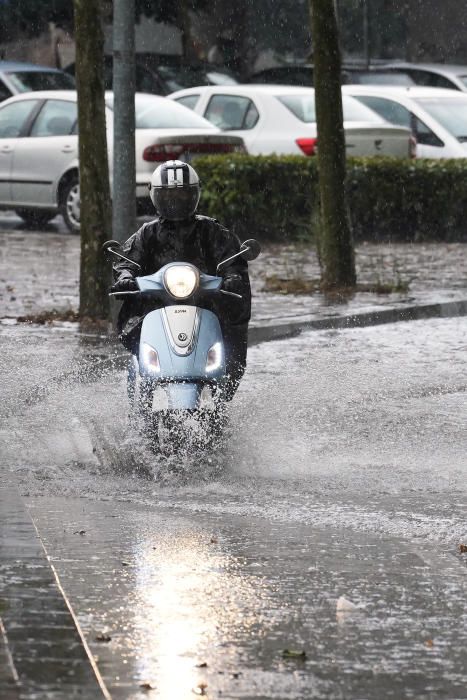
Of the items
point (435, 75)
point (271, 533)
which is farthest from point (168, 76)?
point (271, 533)

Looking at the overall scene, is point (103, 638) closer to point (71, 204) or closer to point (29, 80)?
point (71, 204)

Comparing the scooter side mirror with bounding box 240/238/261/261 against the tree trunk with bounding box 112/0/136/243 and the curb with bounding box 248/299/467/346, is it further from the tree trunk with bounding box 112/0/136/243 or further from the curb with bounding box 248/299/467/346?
the tree trunk with bounding box 112/0/136/243

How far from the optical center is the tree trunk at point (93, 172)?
1257cm

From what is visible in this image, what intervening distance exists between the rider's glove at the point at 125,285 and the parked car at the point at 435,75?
22005 millimetres

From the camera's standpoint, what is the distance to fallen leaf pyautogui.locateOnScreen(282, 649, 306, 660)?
4.83 metres

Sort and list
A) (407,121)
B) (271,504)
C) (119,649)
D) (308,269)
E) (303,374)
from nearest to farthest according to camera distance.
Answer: (119,649) < (271,504) < (303,374) < (308,269) < (407,121)

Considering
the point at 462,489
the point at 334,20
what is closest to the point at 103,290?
the point at 334,20

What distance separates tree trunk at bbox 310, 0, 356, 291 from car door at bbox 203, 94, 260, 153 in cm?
622

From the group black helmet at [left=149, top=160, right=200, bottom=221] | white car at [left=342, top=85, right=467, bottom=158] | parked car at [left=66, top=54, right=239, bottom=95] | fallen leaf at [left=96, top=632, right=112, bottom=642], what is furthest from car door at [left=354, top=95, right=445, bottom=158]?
fallen leaf at [left=96, top=632, right=112, bottom=642]

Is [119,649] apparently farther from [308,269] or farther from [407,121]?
[407,121]

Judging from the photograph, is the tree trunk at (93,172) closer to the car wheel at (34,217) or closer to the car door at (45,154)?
the car door at (45,154)

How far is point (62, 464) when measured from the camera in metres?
7.89

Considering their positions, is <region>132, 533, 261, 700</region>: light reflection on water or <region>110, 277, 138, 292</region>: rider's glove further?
<region>110, 277, 138, 292</region>: rider's glove

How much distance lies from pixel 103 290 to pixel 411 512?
6105mm
